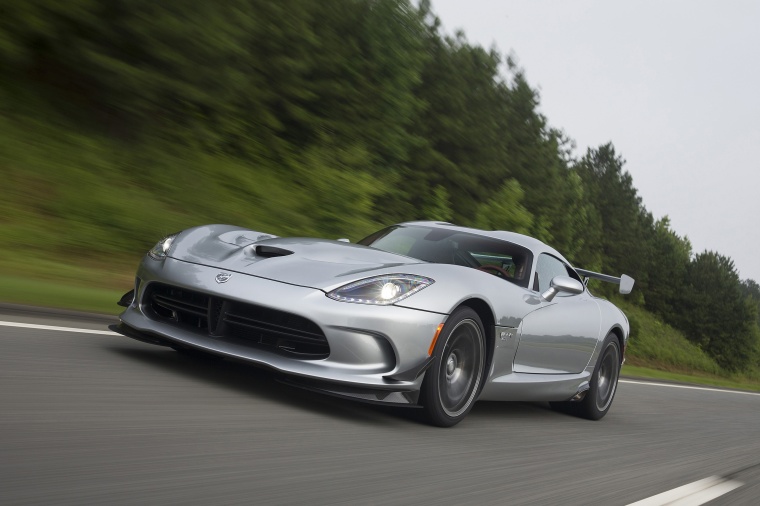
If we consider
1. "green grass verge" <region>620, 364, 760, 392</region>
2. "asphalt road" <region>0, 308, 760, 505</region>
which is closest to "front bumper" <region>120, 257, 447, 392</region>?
"asphalt road" <region>0, 308, 760, 505</region>

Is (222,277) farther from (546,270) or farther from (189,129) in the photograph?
(189,129)

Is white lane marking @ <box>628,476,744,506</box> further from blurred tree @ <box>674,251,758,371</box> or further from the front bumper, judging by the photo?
blurred tree @ <box>674,251,758,371</box>

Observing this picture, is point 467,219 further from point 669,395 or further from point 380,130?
point 669,395

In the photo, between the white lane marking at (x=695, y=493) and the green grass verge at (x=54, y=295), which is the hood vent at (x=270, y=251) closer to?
the white lane marking at (x=695, y=493)

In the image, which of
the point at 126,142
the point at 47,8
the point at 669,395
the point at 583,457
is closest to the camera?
the point at 583,457

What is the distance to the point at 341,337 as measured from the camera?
14.9 ft

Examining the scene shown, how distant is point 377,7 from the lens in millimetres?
22188

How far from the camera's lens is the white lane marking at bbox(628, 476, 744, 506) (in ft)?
14.5

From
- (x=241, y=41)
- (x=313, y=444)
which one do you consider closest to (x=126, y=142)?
(x=241, y=41)

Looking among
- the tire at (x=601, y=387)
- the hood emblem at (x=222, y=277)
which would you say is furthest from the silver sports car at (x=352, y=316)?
the tire at (x=601, y=387)

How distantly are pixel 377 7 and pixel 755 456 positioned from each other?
683 inches

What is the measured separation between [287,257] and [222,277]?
0.41 metres

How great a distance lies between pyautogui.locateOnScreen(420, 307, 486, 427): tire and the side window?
1105 mm

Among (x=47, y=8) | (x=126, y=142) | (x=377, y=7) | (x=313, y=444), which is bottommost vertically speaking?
(x=313, y=444)
